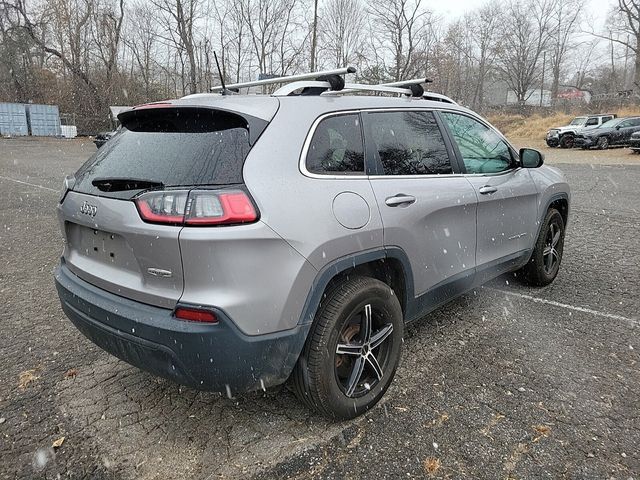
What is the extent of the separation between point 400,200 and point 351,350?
86 cm

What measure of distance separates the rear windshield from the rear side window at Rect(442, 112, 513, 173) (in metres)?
1.73

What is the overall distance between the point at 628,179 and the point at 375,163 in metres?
14.3

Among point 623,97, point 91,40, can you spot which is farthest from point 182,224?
point 623,97

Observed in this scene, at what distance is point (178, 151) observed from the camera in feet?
7.63

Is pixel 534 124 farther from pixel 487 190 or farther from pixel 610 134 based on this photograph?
pixel 487 190

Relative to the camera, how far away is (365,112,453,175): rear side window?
2.83 meters

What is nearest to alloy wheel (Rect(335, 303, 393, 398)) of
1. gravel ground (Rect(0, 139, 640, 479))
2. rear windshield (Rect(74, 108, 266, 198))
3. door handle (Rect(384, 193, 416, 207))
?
gravel ground (Rect(0, 139, 640, 479))

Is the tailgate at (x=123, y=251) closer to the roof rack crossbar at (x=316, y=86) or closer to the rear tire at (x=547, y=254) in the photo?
the roof rack crossbar at (x=316, y=86)

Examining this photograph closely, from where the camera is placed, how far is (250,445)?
2.46 metres

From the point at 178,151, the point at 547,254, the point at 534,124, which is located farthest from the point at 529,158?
the point at 534,124

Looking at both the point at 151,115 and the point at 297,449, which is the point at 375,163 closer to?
the point at 151,115

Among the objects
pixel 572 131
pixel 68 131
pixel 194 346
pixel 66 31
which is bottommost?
pixel 194 346

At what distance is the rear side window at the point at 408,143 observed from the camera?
9.29 ft

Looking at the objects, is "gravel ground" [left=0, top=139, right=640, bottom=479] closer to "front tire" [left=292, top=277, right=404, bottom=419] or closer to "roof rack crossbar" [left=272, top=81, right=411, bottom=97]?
"front tire" [left=292, top=277, right=404, bottom=419]
